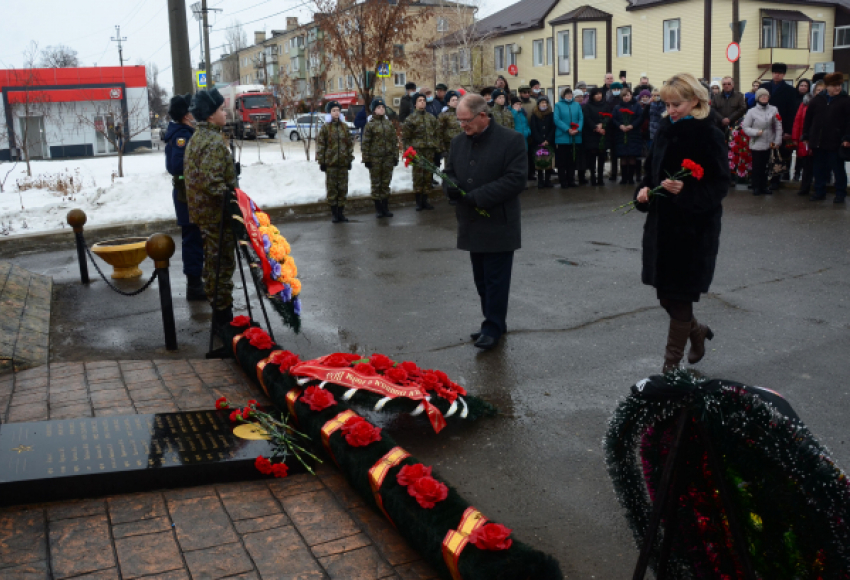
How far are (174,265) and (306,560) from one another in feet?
25.6

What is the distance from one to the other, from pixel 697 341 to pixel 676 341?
0.93 feet

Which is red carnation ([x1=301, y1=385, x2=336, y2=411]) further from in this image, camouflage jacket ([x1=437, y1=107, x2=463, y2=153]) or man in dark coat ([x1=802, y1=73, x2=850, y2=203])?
camouflage jacket ([x1=437, y1=107, x2=463, y2=153])

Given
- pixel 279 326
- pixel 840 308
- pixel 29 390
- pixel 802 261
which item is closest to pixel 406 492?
pixel 29 390

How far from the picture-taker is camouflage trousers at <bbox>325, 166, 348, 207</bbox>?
1365 cm

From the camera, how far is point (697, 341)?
5.54 metres

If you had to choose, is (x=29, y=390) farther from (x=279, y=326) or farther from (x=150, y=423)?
(x=279, y=326)

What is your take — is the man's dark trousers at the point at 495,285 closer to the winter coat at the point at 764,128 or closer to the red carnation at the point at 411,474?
the red carnation at the point at 411,474

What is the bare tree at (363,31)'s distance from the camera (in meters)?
19.0

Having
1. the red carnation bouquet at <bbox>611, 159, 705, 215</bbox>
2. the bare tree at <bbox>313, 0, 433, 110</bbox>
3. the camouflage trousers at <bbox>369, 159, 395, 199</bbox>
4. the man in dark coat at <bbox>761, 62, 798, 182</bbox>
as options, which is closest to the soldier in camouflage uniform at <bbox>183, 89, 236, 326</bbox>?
the red carnation bouquet at <bbox>611, 159, 705, 215</bbox>

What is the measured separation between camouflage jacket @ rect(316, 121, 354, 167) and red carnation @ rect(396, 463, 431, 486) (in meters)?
10.8

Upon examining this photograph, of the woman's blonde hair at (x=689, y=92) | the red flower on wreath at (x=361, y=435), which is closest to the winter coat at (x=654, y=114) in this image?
the woman's blonde hair at (x=689, y=92)

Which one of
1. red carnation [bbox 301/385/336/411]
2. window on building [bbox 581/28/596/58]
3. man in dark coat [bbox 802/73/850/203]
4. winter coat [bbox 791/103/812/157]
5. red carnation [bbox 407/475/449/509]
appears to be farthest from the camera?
window on building [bbox 581/28/596/58]

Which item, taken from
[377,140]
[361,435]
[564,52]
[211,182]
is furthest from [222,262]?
[564,52]

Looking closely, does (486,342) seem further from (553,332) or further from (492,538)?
(492,538)
